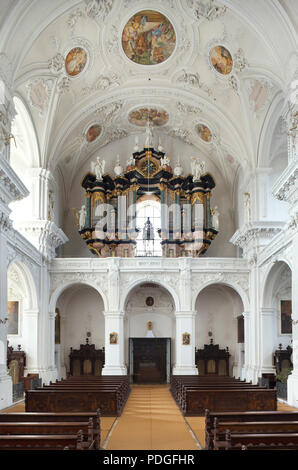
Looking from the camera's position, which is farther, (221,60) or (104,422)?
(221,60)

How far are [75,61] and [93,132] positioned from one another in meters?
6.16

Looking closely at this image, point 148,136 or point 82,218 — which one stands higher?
point 148,136

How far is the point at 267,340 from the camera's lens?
22938 millimetres

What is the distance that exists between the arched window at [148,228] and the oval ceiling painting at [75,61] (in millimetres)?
8342

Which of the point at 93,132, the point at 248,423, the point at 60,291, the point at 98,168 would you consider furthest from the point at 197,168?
the point at 248,423

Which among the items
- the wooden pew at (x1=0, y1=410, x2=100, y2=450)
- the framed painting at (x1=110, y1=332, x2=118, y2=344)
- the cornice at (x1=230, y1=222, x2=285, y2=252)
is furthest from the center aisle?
the cornice at (x1=230, y1=222, x2=285, y2=252)

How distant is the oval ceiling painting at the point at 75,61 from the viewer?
20.4m

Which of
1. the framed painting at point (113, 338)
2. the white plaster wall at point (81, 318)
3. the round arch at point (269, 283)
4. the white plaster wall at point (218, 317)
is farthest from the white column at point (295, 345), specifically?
the white plaster wall at point (81, 318)

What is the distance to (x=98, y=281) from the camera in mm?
25375

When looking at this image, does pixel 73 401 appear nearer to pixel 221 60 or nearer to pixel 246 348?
pixel 246 348

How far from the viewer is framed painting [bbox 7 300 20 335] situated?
24000 millimetres
